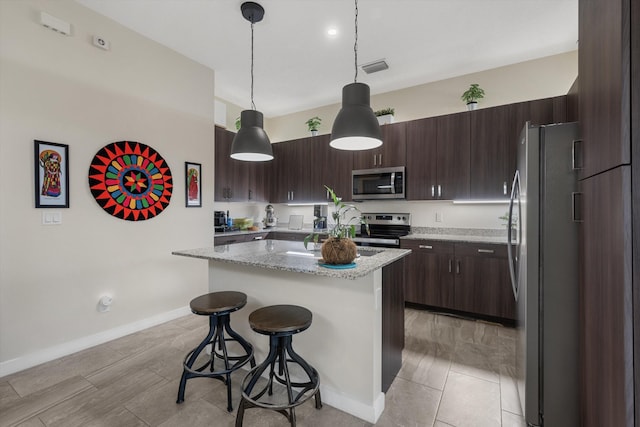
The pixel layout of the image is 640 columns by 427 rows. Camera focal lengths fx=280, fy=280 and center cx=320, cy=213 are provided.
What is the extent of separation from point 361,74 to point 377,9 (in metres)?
1.23

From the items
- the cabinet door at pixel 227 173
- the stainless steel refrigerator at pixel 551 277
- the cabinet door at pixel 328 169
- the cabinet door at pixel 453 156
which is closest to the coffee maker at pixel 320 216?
the cabinet door at pixel 328 169

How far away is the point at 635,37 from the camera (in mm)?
816

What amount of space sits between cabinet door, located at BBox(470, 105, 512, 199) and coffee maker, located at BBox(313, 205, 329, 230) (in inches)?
89.7

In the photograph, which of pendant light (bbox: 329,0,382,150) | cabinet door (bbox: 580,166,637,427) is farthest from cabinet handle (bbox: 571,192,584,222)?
pendant light (bbox: 329,0,382,150)

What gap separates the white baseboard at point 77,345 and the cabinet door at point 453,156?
12.0ft

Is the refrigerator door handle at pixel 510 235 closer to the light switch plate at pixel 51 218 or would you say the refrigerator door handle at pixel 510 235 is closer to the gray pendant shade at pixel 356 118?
the gray pendant shade at pixel 356 118

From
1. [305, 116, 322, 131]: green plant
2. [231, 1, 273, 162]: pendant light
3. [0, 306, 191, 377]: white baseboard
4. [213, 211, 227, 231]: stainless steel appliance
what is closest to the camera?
[0, 306, 191, 377]: white baseboard

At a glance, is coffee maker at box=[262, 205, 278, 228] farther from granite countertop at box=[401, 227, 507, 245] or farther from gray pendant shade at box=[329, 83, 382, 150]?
gray pendant shade at box=[329, 83, 382, 150]

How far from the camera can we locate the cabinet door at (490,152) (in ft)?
10.5

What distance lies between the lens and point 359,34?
9.60 ft

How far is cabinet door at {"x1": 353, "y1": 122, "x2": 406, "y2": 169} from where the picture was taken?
3891mm

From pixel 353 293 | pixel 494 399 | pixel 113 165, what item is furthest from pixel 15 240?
pixel 494 399

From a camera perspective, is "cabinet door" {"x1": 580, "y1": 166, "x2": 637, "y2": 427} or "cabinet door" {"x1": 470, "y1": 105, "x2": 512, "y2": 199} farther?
"cabinet door" {"x1": 470, "y1": 105, "x2": 512, "y2": 199}

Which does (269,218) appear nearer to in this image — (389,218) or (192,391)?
(389,218)
